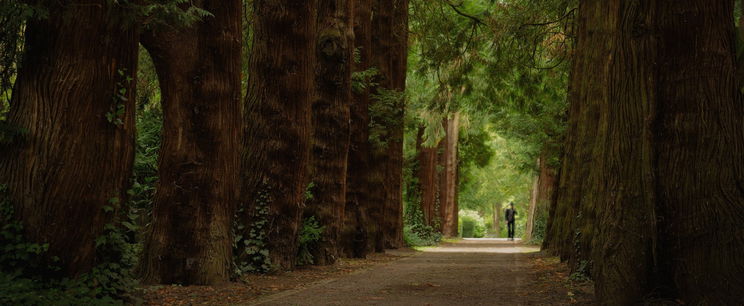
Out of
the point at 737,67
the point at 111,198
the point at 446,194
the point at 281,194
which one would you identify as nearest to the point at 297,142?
the point at 281,194

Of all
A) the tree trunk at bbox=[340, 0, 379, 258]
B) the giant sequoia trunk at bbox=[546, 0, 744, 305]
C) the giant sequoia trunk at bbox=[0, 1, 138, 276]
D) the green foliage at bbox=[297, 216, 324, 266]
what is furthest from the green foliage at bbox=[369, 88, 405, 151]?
the giant sequoia trunk at bbox=[0, 1, 138, 276]

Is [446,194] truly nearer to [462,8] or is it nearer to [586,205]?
[462,8]

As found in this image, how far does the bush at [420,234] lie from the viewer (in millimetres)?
32125

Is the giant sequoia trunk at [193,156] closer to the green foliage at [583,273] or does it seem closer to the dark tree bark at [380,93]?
the green foliage at [583,273]

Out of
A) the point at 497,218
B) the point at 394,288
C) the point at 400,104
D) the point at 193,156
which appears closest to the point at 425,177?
the point at 400,104

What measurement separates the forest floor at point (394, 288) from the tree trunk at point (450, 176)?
87.4 feet

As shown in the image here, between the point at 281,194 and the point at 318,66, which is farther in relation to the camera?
the point at 318,66

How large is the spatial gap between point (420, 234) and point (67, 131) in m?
27.1

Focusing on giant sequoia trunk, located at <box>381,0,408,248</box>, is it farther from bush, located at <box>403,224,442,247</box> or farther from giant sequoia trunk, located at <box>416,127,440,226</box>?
giant sequoia trunk, located at <box>416,127,440,226</box>

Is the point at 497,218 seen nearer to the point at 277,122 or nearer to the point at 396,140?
the point at 396,140

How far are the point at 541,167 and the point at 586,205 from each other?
22.1 m

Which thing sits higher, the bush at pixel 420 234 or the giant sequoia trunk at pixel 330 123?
the giant sequoia trunk at pixel 330 123

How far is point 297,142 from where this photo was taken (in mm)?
13922

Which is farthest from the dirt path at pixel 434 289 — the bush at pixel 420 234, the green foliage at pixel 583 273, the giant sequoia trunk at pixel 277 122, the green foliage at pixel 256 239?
the bush at pixel 420 234
